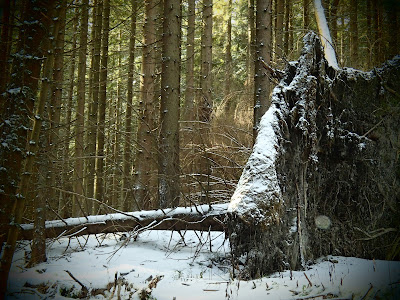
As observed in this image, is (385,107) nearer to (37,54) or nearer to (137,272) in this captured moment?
(137,272)

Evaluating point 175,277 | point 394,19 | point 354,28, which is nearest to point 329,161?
point 175,277

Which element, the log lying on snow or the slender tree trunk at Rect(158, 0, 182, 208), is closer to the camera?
the log lying on snow

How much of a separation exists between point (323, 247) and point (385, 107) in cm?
236

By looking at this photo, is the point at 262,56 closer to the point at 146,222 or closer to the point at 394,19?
the point at 394,19

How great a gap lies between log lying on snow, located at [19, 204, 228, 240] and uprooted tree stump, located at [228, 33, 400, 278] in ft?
3.80

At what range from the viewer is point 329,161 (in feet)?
14.7

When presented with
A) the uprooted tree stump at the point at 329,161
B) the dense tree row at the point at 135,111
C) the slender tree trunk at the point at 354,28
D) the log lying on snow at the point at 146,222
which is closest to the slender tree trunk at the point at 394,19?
the dense tree row at the point at 135,111

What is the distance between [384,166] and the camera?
4.49 meters

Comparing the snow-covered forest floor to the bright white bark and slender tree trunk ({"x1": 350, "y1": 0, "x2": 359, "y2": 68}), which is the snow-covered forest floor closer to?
the bright white bark

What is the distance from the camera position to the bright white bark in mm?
5276

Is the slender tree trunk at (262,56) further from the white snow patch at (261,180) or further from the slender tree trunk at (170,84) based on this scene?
the white snow patch at (261,180)

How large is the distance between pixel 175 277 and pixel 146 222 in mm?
1545

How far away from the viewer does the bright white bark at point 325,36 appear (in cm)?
528

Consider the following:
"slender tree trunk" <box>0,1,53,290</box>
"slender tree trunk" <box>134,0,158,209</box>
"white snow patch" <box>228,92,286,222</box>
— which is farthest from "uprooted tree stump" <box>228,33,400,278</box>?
"slender tree trunk" <box>134,0,158,209</box>
